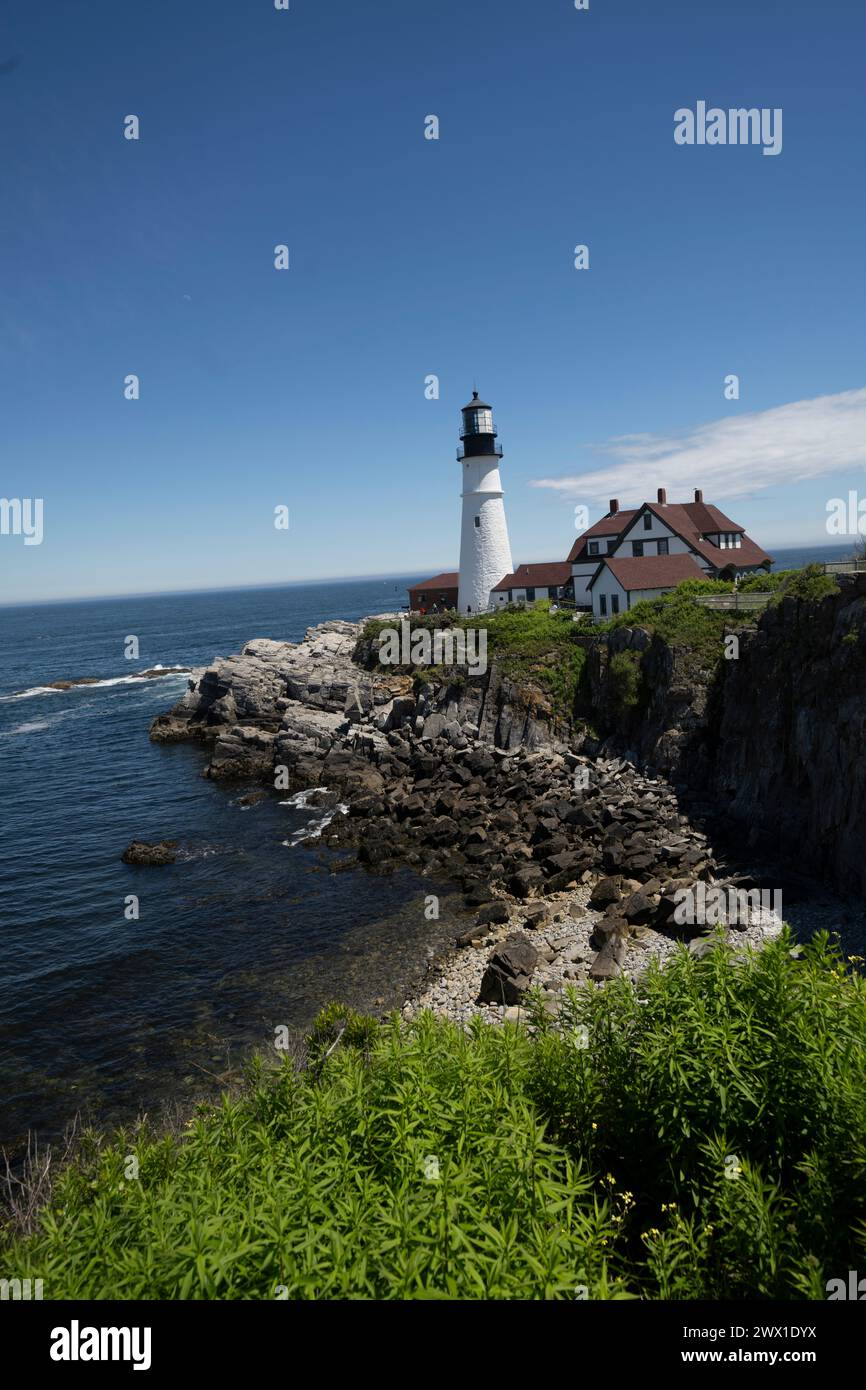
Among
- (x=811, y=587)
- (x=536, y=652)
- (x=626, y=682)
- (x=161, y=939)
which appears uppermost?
(x=811, y=587)

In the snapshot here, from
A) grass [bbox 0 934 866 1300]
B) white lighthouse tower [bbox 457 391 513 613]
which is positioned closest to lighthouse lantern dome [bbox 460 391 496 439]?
white lighthouse tower [bbox 457 391 513 613]

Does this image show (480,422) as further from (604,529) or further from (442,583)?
(442,583)

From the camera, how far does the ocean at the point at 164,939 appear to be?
18734mm

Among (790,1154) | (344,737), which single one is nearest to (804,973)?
(790,1154)

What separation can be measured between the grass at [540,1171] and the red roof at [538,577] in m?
48.5

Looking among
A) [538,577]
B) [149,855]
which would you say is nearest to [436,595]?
[538,577]

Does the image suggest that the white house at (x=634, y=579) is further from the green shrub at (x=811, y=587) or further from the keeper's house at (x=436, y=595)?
the keeper's house at (x=436, y=595)

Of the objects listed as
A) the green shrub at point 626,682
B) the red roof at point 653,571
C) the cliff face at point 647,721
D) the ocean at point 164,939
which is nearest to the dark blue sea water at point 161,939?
the ocean at point 164,939

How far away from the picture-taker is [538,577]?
58188mm

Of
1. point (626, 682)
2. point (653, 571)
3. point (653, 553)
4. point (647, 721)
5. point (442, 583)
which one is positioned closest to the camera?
point (647, 721)

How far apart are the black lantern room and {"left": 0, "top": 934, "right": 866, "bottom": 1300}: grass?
48.5 meters

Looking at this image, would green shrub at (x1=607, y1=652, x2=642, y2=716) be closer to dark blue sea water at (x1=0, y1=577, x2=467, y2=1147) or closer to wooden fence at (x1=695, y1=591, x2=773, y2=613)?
wooden fence at (x1=695, y1=591, x2=773, y2=613)

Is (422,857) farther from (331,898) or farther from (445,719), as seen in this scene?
(445,719)

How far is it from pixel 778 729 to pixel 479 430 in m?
34.5
